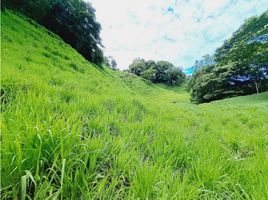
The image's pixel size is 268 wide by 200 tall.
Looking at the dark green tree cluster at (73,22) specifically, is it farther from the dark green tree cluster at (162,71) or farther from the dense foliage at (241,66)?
the dark green tree cluster at (162,71)

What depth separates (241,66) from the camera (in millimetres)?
25250

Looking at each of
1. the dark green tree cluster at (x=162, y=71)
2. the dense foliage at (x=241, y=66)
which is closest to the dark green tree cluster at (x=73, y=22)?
the dense foliage at (x=241, y=66)

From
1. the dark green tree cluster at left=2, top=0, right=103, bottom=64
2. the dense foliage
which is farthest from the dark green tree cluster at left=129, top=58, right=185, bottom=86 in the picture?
the dark green tree cluster at left=2, top=0, right=103, bottom=64

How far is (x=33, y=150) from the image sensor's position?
4.58 ft

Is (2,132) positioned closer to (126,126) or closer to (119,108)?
(126,126)

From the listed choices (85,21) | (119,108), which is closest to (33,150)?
(119,108)

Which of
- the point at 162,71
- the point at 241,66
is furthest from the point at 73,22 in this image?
the point at 162,71

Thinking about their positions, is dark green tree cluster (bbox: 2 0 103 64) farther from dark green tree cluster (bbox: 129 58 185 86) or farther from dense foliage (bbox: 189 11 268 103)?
dark green tree cluster (bbox: 129 58 185 86)

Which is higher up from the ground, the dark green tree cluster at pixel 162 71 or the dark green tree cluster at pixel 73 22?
the dark green tree cluster at pixel 162 71

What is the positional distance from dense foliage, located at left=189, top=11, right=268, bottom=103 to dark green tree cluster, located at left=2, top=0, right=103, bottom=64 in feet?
53.1

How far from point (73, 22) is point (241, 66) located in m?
21.0

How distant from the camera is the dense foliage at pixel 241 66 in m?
21.7

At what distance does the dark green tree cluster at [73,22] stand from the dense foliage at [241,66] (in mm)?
16199

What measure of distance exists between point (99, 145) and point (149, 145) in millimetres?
743
